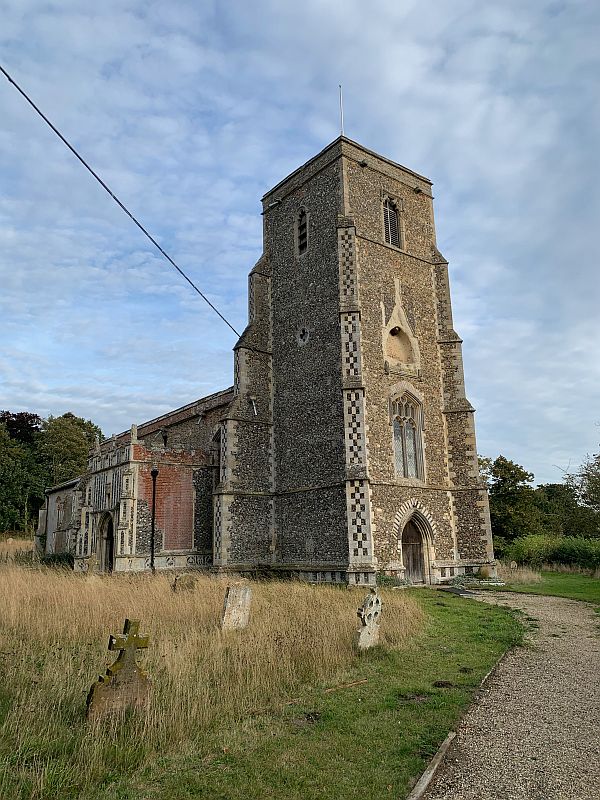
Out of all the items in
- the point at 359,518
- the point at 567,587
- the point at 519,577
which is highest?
the point at 359,518

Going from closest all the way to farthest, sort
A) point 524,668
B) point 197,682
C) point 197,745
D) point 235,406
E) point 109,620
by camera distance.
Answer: point 197,745 < point 197,682 < point 524,668 < point 109,620 < point 235,406

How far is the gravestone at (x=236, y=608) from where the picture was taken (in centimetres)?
965

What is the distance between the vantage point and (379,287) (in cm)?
2144

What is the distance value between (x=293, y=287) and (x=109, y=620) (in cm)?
1579

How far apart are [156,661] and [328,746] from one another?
320 cm

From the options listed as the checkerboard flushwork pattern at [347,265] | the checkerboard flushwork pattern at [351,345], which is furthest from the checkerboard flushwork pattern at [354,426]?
the checkerboard flushwork pattern at [347,265]

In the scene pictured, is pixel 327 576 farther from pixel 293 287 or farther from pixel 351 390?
pixel 293 287

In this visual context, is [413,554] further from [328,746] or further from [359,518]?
[328,746]

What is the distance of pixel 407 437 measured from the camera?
2088cm

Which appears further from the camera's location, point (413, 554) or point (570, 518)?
point (570, 518)

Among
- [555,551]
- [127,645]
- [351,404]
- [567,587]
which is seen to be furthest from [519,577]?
[127,645]

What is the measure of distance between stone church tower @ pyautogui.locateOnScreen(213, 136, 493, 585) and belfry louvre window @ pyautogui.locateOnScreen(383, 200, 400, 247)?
94 mm

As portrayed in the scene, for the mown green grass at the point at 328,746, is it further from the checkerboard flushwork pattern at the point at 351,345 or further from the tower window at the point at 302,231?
the tower window at the point at 302,231

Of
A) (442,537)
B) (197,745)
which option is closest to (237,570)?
(442,537)
